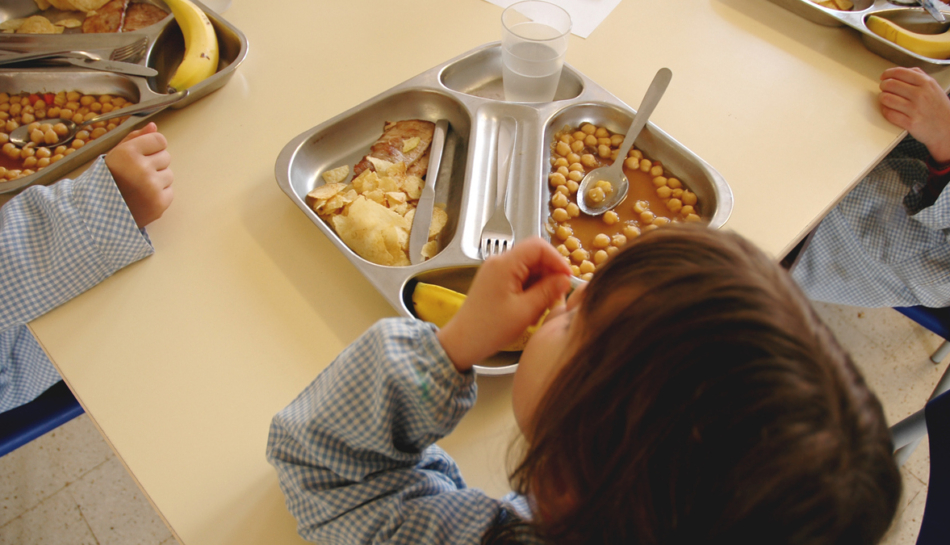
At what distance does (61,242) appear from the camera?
0.80 m

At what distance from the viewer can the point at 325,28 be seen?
1247mm

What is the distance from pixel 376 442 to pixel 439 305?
0.23 meters

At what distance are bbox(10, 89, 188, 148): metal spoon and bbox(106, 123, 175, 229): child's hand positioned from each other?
0.12 meters

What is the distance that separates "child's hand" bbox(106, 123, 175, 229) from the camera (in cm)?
86

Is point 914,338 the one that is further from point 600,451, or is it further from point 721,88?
point 600,451

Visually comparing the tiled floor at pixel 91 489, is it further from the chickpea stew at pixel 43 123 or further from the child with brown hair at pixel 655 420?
the child with brown hair at pixel 655 420

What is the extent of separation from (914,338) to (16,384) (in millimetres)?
2435

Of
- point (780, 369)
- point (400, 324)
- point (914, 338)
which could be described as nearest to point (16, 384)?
point (400, 324)

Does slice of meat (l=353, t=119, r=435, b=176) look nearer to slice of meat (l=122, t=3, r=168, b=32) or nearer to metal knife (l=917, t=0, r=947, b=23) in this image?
slice of meat (l=122, t=3, r=168, b=32)

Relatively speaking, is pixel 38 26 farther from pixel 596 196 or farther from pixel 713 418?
pixel 713 418

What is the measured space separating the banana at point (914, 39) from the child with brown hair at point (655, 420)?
1.12 meters

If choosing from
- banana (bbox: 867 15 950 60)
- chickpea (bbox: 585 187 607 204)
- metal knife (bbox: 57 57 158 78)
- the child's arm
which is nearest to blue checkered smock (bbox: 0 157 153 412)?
the child's arm

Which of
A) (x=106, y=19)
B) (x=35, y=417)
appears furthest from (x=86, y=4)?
(x=35, y=417)

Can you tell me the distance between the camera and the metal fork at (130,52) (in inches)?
43.8
